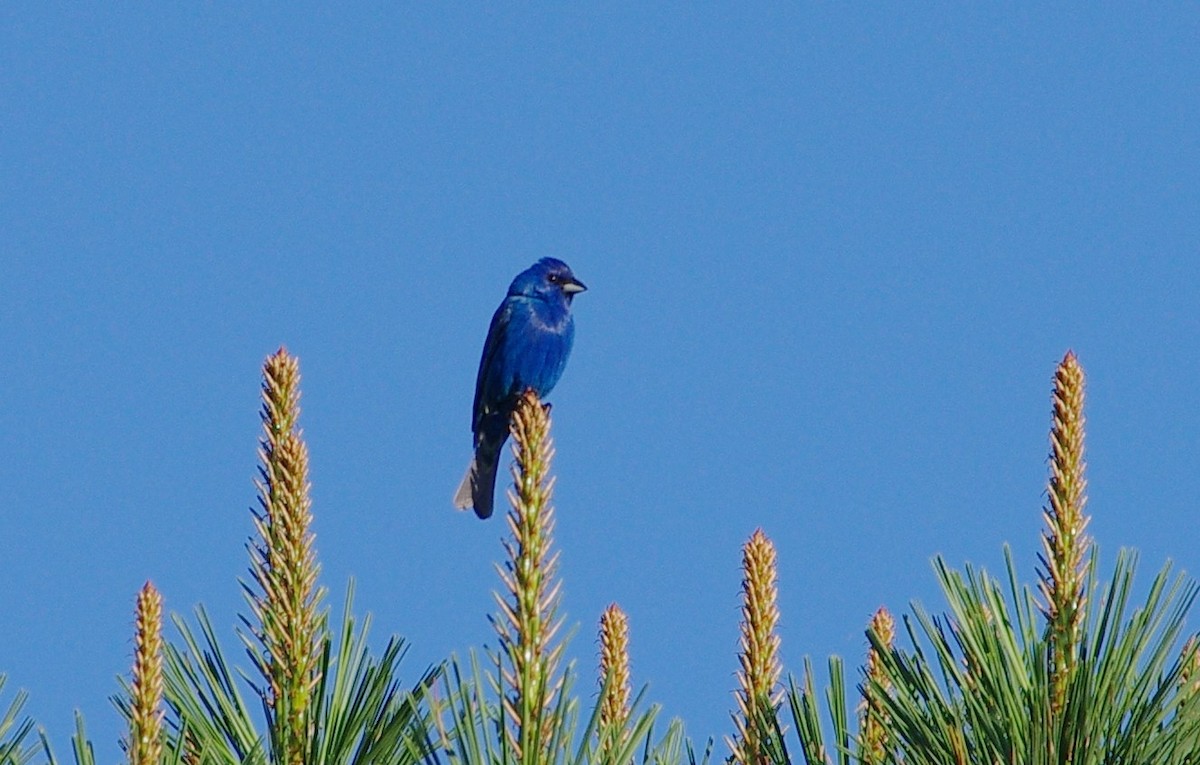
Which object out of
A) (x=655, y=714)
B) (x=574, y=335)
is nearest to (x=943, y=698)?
(x=655, y=714)

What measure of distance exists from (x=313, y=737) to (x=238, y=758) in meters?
0.20

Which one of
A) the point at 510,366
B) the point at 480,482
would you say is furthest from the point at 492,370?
the point at 480,482

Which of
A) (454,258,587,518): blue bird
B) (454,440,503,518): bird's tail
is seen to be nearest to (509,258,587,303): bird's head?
(454,258,587,518): blue bird

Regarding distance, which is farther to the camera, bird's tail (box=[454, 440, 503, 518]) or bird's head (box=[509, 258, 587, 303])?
bird's head (box=[509, 258, 587, 303])

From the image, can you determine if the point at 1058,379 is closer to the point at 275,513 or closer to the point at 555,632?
the point at 555,632

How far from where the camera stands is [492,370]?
9.01 metres

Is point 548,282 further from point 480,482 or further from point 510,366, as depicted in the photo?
point 480,482

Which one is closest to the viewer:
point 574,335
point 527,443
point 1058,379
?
point 527,443

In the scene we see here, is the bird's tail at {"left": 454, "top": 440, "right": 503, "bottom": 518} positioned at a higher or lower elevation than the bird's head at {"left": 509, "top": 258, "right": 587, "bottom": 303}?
lower

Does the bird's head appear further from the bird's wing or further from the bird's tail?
the bird's tail

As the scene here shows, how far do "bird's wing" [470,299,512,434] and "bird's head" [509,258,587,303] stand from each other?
14 cm

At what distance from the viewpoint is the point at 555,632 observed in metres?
2.13

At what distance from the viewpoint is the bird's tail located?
8836mm

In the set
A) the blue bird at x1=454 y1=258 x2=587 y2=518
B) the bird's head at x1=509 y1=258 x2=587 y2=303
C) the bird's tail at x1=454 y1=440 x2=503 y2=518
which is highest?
the bird's head at x1=509 y1=258 x2=587 y2=303
